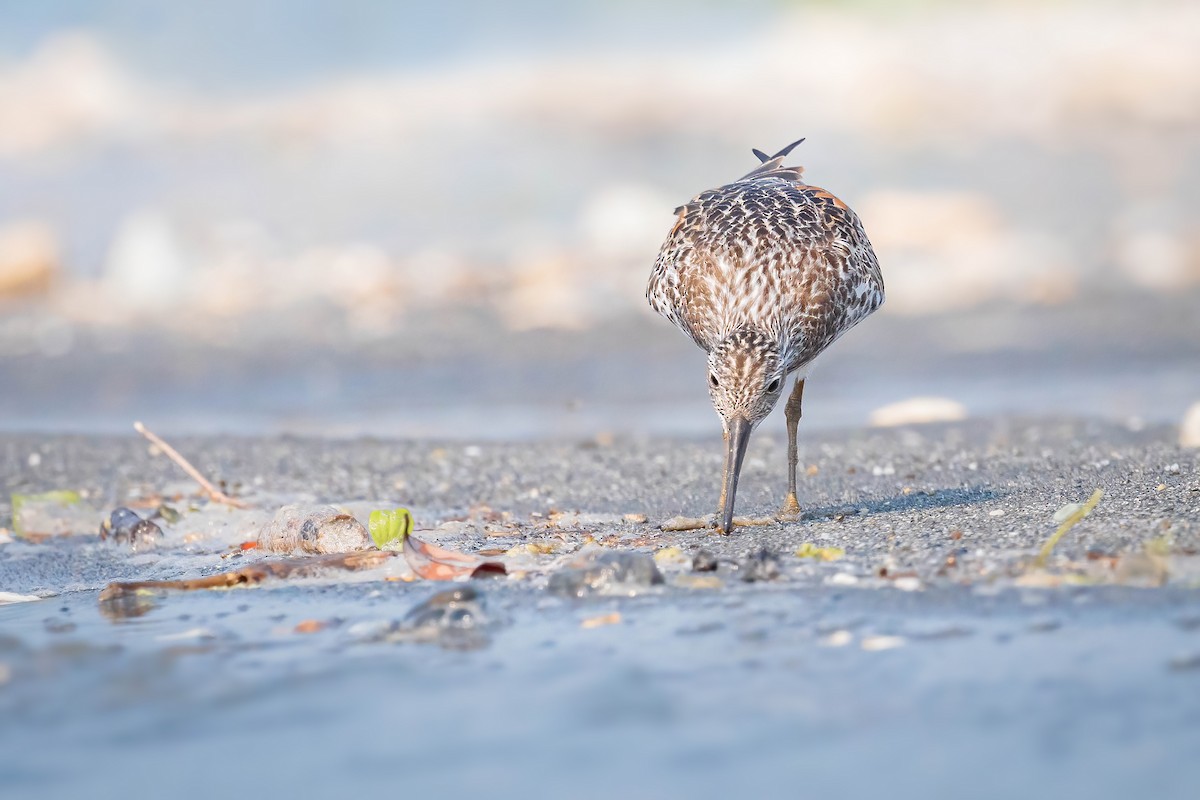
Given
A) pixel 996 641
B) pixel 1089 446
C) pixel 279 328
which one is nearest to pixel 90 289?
pixel 279 328

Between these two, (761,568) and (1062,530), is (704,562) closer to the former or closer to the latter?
(761,568)

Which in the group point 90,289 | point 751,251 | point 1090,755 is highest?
point 90,289

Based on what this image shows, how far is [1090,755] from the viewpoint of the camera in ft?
10.2

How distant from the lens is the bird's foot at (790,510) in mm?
6465

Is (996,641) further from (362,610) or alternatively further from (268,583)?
(268,583)

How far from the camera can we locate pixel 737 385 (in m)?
5.93

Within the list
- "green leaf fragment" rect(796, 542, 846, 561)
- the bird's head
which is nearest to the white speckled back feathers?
the bird's head

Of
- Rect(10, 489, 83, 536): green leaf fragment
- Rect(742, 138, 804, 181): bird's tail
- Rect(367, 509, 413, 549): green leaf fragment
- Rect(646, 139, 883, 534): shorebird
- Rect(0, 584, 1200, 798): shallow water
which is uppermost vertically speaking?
Rect(742, 138, 804, 181): bird's tail

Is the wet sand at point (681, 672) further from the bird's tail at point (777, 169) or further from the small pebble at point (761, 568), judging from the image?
the bird's tail at point (777, 169)

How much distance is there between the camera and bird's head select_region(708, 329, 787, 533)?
5.92 m

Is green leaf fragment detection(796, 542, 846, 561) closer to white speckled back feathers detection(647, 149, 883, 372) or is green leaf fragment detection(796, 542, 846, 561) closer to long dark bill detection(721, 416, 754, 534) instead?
long dark bill detection(721, 416, 754, 534)

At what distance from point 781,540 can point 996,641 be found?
179 cm

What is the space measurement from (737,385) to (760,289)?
0.82m

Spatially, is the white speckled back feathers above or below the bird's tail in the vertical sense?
below
